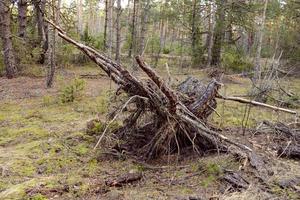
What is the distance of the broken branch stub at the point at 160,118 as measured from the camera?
4.68 meters

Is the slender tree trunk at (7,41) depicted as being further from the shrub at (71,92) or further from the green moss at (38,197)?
the green moss at (38,197)

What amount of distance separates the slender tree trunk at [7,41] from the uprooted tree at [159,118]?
18.9 ft

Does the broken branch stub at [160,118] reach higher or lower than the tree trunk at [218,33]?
lower

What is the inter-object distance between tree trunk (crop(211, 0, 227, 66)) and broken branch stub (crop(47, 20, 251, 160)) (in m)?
10.2

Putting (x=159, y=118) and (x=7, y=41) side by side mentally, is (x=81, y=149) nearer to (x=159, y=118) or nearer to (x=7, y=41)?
(x=159, y=118)

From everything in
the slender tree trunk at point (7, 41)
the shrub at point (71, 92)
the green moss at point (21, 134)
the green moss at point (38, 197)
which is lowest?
the green moss at point (38, 197)

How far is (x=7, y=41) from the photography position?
10.4 meters

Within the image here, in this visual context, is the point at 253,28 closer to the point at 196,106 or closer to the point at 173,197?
the point at 196,106

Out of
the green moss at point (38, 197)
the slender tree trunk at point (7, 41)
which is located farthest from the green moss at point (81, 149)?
the slender tree trunk at point (7, 41)

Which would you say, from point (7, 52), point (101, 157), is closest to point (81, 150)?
point (101, 157)

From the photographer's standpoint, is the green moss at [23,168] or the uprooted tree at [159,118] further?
the uprooted tree at [159,118]

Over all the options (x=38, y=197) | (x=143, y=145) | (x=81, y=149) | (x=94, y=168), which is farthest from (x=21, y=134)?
(x=38, y=197)

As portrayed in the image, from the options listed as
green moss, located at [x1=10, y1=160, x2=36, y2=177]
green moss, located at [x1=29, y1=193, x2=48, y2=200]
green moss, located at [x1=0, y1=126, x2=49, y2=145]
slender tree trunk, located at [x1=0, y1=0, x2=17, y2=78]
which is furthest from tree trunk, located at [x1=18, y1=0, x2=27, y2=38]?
green moss, located at [x1=29, y1=193, x2=48, y2=200]

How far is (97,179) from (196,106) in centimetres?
190
